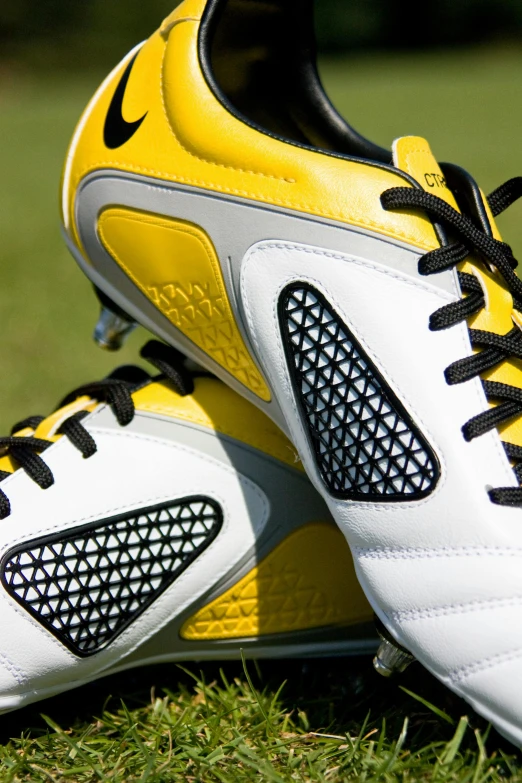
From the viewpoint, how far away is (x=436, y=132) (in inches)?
405

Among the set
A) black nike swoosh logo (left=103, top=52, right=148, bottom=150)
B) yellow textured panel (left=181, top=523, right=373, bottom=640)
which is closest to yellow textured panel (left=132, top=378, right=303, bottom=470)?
yellow textured panel (left=181, top=523, right=373, bottom=640)

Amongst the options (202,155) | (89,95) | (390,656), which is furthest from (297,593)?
(89,95)

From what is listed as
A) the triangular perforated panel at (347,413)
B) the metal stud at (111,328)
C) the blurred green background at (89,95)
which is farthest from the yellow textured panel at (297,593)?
the blurred green background at (89,95)

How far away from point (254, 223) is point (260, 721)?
0.71 meters

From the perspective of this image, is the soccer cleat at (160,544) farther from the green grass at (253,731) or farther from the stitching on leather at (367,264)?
the stitching on leather at (367,264)

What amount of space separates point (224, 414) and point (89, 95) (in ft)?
54.5

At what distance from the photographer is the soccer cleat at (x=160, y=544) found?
1164 mm

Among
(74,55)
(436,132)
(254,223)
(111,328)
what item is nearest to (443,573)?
(254,223)

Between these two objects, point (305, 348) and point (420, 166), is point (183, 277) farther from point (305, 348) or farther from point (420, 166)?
A: point (420, 166)

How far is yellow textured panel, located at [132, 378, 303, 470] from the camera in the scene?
1347mm

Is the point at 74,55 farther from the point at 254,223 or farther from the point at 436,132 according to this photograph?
the point at 254,223

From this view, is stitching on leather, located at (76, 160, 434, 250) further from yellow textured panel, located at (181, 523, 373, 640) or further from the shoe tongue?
yellow textured panel, located at (181, 523, 373, 640)

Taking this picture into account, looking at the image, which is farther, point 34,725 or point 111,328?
point 111,328

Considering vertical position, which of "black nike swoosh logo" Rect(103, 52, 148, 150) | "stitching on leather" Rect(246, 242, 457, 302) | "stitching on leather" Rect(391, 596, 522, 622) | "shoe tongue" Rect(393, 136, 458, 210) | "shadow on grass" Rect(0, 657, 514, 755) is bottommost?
"shadow on grass" Rect(0, 657, 514, 755)
